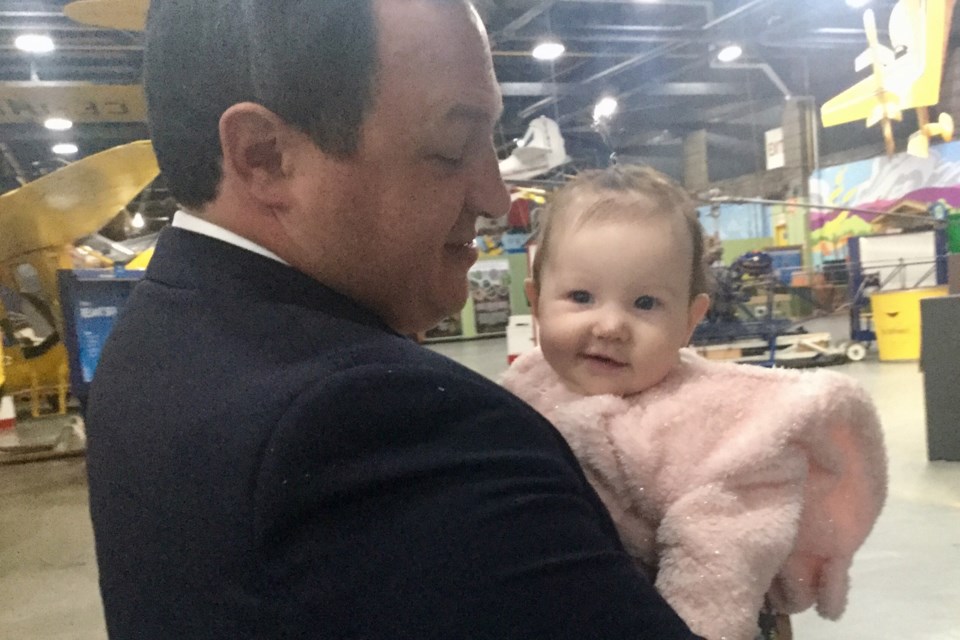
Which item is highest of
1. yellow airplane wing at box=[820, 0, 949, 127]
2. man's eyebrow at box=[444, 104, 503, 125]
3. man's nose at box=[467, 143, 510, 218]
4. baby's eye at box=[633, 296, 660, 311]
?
yellow airplane wing at box=[820, 0, 949, 127]

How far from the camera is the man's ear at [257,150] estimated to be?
1.89ft

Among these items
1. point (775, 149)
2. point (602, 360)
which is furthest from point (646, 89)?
point (602, 360)

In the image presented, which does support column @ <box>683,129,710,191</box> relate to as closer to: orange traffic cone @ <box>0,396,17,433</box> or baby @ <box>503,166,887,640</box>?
orange traffic cone @ <box>0,396,17,433</box>

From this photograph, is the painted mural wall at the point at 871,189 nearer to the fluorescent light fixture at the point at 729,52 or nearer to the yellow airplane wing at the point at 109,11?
the fluorescent light fixture at the point at 729,52

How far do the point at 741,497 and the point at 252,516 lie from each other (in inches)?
22.6

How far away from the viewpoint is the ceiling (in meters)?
8.09

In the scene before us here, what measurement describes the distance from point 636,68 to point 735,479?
10.5m

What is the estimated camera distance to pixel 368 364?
0.51 m

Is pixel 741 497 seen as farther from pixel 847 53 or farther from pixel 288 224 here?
pixel 847 53

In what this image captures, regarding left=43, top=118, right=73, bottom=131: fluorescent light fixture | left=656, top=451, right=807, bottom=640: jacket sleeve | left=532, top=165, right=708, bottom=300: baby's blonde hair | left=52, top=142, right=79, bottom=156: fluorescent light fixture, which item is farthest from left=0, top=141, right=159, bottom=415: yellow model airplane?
left=52, top=142, right=79, bottom=156: fluorescent light fixture

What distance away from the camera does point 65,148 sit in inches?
490

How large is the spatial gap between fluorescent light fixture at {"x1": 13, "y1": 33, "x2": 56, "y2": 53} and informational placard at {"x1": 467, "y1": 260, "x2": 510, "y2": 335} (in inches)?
264

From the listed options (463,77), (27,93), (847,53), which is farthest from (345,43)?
(847,53)

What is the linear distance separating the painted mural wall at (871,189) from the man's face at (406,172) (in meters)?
9.46
